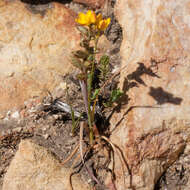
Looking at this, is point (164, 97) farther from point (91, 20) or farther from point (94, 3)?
point (94, 3)

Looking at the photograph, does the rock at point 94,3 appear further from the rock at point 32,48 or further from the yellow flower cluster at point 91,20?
the yellow flower cluster at point 91,20

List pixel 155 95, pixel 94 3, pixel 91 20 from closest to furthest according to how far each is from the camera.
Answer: pixel 91 20
pixel 155 95
pixel 94 3

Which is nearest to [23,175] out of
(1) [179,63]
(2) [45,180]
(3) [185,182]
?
(2) [45,180]

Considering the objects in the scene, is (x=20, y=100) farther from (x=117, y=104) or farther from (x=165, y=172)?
(x=165, y=172)

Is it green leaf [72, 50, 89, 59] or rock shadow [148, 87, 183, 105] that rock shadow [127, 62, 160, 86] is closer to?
rock shadow [148, 87, 183, 105]

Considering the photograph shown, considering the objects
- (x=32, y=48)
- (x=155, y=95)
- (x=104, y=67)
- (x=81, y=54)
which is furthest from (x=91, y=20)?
(x=32, y=48)
